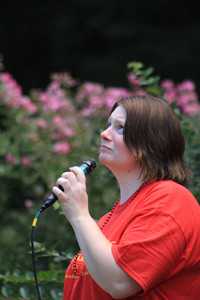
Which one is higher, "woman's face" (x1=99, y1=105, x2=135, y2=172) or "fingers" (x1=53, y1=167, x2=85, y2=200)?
"woman's face" (x1=99, y1=105, x2=135, y2=172)

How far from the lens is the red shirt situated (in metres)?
1.50

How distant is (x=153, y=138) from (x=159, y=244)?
0.40 m

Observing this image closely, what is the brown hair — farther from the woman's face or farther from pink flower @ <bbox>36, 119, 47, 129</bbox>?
pink flower @ <bbox>36, 119, 47, 129</bbox>

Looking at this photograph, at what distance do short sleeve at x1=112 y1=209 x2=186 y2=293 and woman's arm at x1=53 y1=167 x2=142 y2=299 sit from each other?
2 cm

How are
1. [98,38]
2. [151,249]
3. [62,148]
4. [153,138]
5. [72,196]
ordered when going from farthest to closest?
[98,38], [62,148], [153,138], [72,196], [151,249]

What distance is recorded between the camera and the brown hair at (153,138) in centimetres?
176

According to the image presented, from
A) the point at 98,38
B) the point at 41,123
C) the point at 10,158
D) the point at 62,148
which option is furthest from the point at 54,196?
the point at 98,38

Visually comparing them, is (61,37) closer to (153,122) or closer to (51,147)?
(51,147)

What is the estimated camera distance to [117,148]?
1.79 meters

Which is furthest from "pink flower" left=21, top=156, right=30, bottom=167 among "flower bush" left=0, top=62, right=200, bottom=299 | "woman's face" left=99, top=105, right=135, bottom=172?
"woman's face" left=99, top=105, right=135, bottom=172

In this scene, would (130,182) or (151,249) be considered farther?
(130,182)

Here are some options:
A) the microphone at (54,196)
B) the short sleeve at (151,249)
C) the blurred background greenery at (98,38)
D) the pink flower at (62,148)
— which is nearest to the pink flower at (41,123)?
the pink flower at (62,148)

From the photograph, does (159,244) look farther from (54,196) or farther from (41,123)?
(41,123)

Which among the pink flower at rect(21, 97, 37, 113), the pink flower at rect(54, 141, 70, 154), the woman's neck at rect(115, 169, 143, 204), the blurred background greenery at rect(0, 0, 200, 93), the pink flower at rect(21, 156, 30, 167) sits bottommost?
the woman's neck at rect(115, 169, 143, 204)
